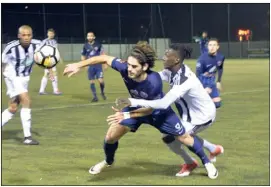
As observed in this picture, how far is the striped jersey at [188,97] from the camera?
627cm

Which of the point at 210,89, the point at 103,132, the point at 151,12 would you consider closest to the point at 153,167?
the point at 103,132

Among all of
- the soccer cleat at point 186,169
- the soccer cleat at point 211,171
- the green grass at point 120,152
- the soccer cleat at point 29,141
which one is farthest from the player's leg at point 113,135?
the soccer cleat at point 29,141

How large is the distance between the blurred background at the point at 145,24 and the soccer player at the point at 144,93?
129 feet

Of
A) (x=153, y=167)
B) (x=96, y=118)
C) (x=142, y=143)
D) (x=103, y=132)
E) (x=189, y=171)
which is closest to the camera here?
(x=189, y=171)

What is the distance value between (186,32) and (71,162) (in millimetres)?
49002

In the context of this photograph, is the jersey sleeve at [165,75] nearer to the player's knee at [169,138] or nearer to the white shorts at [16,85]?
the player's knee at [169,138]

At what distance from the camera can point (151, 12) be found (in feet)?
175

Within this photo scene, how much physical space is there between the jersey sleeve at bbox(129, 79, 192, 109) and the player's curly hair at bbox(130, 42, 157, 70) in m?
0.42

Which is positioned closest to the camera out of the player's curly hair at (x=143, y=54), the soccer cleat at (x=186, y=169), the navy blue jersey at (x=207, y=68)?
the player's curly hair at (x=143, y=54)

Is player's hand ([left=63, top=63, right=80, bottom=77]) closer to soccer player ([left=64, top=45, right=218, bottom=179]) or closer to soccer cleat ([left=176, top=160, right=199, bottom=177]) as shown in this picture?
soccer player ([left=64, top=45, right=218, bottom=179])

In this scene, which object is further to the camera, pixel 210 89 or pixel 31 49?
pixel 210 89

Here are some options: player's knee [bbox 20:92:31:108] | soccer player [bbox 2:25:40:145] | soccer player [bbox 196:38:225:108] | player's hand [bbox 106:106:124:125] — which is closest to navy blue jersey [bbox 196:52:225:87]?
soccer player [bbox 196:38:225:108]

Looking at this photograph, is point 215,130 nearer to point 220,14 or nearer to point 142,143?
point 142,143

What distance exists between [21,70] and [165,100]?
13.0 feet
